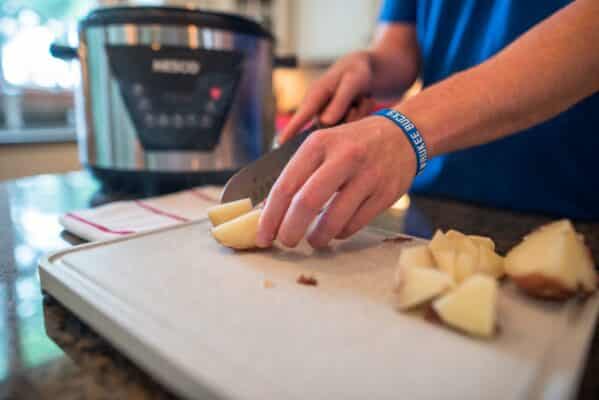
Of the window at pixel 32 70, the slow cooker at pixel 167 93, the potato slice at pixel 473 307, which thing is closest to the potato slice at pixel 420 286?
the potato slice at pixel 473 307

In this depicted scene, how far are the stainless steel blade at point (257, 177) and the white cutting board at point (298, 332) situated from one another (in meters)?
0.15

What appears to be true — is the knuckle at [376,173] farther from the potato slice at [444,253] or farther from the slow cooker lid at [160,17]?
the slow cooker lid at [160,17]

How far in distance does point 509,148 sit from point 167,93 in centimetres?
74

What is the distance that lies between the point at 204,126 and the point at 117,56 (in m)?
0.22

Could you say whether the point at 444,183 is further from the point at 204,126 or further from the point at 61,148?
the point at 61,148

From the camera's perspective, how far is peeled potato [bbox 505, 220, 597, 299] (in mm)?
395

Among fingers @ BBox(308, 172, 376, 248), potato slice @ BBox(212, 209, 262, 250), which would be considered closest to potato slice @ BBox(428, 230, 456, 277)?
fingers @ BBox(308, 172, 376, 248)

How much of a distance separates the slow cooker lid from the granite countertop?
1.24ft

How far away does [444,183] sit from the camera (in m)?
1.07

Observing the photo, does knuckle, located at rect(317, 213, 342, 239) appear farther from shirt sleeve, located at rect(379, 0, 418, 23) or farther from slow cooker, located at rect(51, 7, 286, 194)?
shirt sleeve, located at rect(379, 0, 418, 23)

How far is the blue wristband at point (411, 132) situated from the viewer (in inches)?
21.5

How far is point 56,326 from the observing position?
1.42ft

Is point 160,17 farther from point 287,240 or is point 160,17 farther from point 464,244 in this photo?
point 464,244

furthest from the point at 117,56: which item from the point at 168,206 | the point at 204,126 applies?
the point at 168,206
